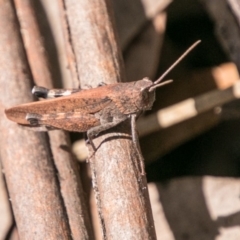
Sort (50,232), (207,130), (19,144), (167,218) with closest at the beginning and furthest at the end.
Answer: (50,232) → (19,144) → (167,218) → (207,130)

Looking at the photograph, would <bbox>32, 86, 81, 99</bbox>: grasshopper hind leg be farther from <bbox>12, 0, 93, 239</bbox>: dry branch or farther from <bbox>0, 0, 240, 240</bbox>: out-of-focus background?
<bbox>0, 0, 240, 240</bbox>: out-of-focus background

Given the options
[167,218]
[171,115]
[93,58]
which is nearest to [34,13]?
[93,58]

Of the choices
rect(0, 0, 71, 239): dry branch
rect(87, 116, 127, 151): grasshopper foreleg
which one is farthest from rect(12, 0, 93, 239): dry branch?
rect(87, 116, 127, 151): grasshopper foreleg

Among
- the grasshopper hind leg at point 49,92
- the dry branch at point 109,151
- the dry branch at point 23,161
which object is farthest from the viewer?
the grasshopper hind leg at point 49,92

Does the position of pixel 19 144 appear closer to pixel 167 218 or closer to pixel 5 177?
pixel 5 177

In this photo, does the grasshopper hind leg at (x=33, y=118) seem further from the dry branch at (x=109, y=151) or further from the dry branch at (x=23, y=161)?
the dry branch at (x=109, y=151)

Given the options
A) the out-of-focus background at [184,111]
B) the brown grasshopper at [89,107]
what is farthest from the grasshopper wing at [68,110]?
the out-of-focus background at [184,111]
